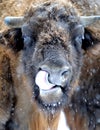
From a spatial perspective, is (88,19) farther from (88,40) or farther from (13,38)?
(13,38)

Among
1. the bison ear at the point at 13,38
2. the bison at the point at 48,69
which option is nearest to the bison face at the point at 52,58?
the bison at the point at 48,69

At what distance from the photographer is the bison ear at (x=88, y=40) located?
818 centimetres

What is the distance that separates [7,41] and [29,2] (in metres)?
0.91

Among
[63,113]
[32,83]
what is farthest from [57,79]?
[63,113]

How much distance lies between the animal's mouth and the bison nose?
0.06 meters

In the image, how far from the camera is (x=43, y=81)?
7.18 metres

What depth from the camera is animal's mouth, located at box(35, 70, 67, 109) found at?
7156 mm

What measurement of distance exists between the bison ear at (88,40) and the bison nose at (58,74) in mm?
1056

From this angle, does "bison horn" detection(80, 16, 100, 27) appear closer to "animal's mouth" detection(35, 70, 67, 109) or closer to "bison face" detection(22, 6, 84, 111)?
"bison face" detection(22, 6, 84, 111)

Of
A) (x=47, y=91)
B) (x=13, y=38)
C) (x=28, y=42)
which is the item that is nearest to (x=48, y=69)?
(x=47, y=91)

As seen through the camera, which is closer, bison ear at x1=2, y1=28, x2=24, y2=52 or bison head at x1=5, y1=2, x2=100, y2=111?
bison head at x1=5, y1=2, x2=100, y2=111

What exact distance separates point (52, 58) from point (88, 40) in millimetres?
1170

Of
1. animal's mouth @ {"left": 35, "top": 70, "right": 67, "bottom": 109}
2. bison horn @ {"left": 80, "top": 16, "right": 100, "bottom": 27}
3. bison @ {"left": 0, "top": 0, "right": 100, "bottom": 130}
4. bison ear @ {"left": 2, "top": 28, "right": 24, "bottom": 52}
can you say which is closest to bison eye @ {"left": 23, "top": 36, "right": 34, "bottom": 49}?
bison @ {"left": 0, "top": 0, "right": 100, "bottom": 130}

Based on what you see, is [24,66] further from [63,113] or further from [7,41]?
[63,113]
